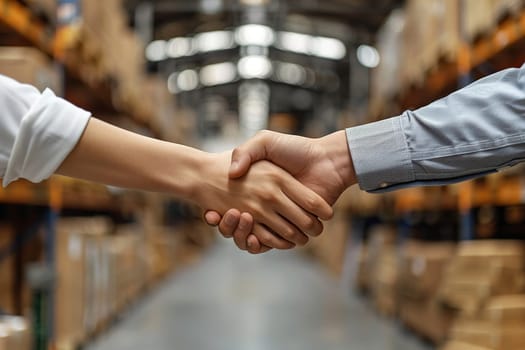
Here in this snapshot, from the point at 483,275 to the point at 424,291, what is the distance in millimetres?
1337

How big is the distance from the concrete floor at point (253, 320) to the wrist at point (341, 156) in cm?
295

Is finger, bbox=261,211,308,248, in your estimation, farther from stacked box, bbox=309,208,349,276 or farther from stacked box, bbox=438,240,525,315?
stacked box, bbox=309,208,349,276

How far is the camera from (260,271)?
38.1 feet

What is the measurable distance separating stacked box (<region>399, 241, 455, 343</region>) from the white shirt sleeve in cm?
327

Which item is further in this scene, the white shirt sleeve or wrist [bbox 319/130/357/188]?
wrist [bbox 319/130/357/188]

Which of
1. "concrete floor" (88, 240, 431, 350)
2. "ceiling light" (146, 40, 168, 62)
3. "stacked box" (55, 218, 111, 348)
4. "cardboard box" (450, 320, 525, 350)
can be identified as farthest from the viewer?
"ceiling light" (146, 40, 168, 62)

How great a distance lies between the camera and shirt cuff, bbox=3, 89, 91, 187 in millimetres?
1772

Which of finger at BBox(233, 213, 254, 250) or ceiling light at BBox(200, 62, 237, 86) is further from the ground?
ceiling light at BBox(200, 62, 237, 86)

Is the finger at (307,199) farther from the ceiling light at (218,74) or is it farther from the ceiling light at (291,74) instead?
the ceiling light at (218,74)

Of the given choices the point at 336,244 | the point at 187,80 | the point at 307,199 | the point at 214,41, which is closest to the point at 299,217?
the point at 307,199

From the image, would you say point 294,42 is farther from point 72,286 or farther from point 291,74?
point 72,286

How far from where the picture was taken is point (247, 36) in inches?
612

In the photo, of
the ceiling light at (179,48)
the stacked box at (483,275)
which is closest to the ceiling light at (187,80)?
the ceiling light at (179,48)

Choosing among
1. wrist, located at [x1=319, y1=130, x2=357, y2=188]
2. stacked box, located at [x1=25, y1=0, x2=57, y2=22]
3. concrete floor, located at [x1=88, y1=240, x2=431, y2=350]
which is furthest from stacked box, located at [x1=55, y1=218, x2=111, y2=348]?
wrist, located at [x1=319, y1=130, x2=357, y2=188]
